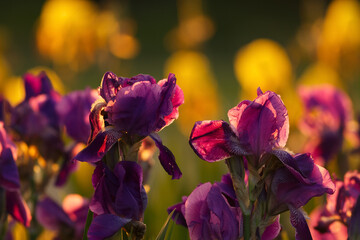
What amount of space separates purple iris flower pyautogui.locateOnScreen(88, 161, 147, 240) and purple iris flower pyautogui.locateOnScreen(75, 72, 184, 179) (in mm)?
32

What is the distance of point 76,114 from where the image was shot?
1009 millimetres

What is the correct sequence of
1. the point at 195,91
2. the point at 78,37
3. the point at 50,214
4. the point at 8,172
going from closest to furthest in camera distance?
the point at 8,172, the point at 50,214, the point at 78,37, the point at 195,91

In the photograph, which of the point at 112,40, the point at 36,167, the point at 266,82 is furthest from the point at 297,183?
the point at 112,40

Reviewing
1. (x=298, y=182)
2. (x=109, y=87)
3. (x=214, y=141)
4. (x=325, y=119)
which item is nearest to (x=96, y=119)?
(x=109, y=87)

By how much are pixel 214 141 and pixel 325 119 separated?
673 millimetres

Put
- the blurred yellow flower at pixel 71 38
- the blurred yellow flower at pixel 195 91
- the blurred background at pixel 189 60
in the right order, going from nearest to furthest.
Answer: the blurred background at pixel 189 60
the blurred yellow flower at pixel 71 38
the blurred yellow flower at pixel 195 91

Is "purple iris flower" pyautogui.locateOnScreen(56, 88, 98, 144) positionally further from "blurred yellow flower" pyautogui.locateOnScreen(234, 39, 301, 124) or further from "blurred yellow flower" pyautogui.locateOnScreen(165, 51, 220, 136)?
"blurred yellow flower" pyautogui.locateOnScreen(165, 51, 220, 136)

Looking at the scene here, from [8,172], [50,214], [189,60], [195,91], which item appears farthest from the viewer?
[189,60]

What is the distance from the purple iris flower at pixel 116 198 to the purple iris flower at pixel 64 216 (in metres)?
0.27

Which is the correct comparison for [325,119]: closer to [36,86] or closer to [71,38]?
[36,86]

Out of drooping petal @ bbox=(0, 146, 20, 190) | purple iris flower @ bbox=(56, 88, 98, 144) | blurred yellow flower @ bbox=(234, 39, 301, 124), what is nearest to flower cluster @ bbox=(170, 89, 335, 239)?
drooping petal @ bbox=(0, 146, 20, 190)

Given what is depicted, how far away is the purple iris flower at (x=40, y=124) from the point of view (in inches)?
40.9

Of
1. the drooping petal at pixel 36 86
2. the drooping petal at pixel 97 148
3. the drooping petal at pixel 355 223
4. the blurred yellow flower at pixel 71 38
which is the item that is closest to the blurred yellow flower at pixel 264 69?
the blurred yellow flower at pixel 71 38

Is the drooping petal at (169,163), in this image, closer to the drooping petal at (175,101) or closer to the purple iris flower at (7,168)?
the drooping petal at (175,101)
